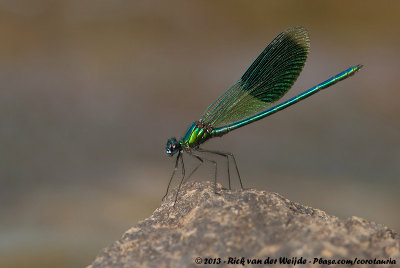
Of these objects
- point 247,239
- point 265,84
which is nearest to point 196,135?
point 265,84

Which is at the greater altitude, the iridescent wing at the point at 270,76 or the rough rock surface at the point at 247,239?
the iridescent wing at the point at 270,76

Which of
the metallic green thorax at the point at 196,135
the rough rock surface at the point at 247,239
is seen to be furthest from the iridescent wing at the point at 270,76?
the rough rock surface at the point at 247,239

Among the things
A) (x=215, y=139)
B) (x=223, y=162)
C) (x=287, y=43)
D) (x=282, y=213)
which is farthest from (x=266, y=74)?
(x=282, y=213)

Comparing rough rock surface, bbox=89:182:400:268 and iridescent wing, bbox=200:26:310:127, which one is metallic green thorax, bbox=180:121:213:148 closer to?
iridescent wing, bbox=200:26:310:127

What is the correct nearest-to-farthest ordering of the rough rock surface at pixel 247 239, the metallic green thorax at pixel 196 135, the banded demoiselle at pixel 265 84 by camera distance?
the rough rock surface at pixel 247 239
the metallic green thorax at pixel 196 135
the banded demoiselle at pixel 265 84

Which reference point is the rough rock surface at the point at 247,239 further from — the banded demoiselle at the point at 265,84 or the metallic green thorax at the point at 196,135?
the banded demoiselle at the point at 265,84

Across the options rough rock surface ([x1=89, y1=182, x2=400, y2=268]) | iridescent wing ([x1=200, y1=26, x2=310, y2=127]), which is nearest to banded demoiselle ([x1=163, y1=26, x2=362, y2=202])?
iridescent wing ([x1=200, y1=26, x2=310, y2=127])
